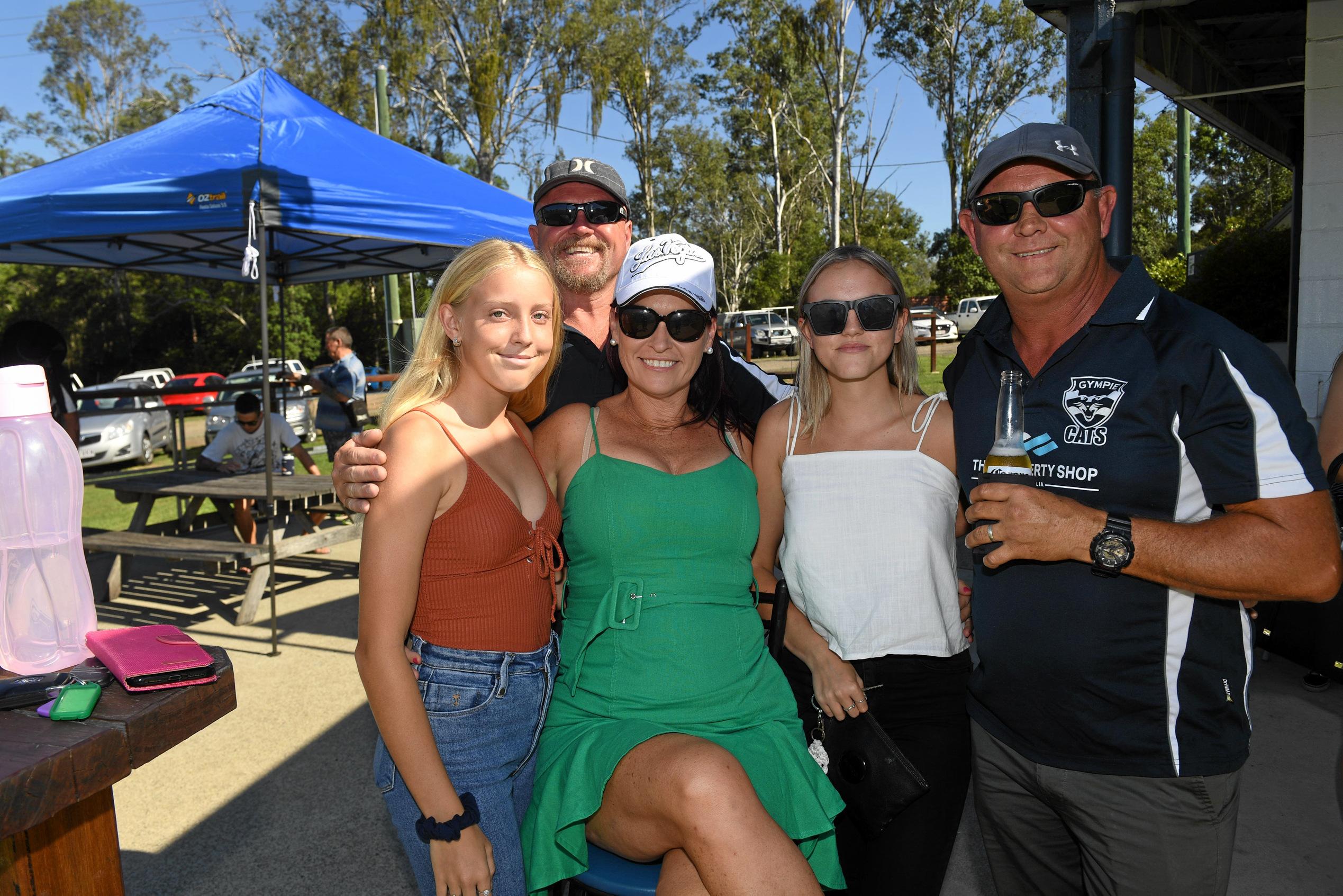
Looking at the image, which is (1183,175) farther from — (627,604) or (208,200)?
(627,604)

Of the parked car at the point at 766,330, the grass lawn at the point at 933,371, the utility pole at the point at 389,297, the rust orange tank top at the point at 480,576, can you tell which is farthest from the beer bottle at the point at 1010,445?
the parked car at the point at 766,330

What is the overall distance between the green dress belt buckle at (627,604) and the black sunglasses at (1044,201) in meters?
1.23

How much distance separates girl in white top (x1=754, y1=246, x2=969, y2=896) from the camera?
2170 millimetres

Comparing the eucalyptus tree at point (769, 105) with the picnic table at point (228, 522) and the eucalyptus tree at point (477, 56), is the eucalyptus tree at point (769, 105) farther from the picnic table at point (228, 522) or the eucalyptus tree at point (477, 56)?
the picnic table at point (228, 522)

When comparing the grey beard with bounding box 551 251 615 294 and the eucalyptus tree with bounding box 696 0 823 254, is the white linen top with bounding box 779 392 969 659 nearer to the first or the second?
the grey beard with bounding box 551 251 615 294

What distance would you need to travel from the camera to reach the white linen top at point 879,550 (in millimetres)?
2178

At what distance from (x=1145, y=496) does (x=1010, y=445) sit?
0.32m

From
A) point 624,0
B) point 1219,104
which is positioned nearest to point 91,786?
point 1219,104

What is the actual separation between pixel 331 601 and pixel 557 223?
4.49m

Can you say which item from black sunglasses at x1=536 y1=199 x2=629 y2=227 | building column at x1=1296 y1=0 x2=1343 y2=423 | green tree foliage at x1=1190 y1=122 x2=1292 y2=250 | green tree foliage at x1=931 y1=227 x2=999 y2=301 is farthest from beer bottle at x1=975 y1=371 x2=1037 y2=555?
green tree foliage at x1=931 y1=227 x2=999 y2=301

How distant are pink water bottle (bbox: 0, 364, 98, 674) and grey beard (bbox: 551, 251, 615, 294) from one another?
1815mm

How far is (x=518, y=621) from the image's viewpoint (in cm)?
197

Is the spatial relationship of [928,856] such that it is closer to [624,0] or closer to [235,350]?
[624,0]

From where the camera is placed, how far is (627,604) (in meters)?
2.08
